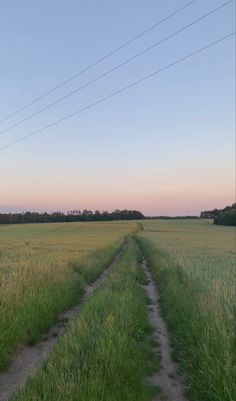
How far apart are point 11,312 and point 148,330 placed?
3159 mm

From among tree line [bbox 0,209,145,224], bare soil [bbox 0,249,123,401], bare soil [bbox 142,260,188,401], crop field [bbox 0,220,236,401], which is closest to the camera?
crop field [bbox 0,220,236,401]

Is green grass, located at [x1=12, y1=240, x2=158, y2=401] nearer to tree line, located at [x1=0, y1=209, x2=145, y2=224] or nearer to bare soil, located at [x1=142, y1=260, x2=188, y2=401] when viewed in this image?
bare soil, located at [x1=142, y1=260, x2=188, y2=401]

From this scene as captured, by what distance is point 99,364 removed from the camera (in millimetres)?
6430

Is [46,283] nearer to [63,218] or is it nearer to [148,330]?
[148,330]

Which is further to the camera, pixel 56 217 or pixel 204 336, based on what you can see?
pixel 56 217

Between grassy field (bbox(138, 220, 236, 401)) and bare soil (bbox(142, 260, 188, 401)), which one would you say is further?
bare soil (bbox(142, 260, 188, 401))

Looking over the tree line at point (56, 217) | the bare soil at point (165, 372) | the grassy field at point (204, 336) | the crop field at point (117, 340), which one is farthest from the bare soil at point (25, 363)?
the tree line at point (56, 217)

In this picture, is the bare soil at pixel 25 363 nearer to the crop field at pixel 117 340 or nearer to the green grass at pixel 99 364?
the crop field at pixel 117 340

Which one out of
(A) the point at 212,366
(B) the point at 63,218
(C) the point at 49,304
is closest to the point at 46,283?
(C) the point at 49,304

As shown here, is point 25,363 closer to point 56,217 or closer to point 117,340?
point 117,340

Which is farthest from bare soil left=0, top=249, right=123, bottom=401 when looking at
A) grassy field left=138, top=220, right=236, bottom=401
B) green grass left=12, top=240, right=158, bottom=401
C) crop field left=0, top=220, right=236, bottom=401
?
grassy field left=138, top=220, right=236, bottom=401

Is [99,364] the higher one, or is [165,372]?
→ [99,364]

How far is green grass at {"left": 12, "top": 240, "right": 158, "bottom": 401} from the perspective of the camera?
5.53 m

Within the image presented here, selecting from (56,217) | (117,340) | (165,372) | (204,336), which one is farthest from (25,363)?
(56,217)
